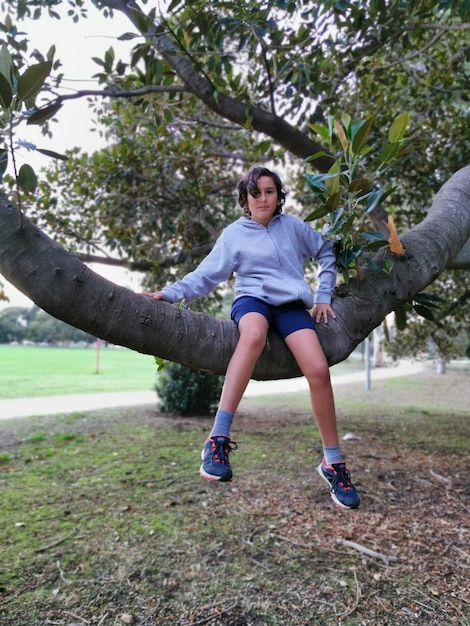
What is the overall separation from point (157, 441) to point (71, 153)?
11.4ft

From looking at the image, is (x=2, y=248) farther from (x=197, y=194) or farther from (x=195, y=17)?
(x=197, y=194)

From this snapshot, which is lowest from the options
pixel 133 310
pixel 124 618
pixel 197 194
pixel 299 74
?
pixel 124 618

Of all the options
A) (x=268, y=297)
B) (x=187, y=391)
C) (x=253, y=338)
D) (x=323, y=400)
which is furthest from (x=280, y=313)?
(x=187, y=391)

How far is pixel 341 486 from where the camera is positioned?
174cm

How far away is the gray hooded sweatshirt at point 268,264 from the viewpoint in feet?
5.94

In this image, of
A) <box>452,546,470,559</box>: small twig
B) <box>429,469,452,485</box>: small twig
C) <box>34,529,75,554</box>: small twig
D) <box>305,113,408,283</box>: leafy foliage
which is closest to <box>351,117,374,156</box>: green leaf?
<box>305,113,408,283</box>: leafy foliage

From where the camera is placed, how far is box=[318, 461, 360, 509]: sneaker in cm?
171

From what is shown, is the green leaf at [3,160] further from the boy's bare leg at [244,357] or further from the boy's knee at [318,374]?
the boy's knee at [318,374]

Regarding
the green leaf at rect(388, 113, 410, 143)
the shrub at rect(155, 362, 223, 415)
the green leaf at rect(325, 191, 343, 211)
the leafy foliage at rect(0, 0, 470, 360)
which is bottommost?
the shrub at rect(155, 362, 223, 415)

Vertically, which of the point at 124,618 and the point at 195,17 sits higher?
the point at 195,17

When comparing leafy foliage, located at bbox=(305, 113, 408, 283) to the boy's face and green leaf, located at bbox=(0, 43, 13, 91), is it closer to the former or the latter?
the boy's face

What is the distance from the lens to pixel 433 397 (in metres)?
11.3

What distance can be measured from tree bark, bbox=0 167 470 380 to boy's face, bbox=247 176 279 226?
0.45 m

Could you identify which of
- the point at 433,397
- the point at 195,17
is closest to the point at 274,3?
the point at 195,17
